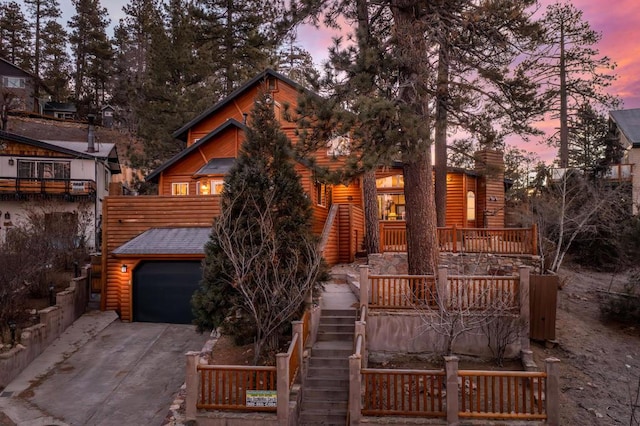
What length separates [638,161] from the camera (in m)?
27.1

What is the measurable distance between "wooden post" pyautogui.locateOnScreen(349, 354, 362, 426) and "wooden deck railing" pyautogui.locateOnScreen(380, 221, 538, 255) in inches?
291

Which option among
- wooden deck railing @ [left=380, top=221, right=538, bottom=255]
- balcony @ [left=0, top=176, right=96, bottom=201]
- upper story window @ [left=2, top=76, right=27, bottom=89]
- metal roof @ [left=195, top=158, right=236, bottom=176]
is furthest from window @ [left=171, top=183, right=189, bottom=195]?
upper story window @ [left=2, top=76, right=27, bottom=89]

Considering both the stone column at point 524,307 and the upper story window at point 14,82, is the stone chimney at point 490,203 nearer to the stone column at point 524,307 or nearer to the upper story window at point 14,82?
the stone column at point 524,307

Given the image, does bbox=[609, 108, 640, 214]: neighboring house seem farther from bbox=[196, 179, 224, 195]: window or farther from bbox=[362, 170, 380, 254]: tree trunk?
bbox=[196, 179, 224, 195]: window

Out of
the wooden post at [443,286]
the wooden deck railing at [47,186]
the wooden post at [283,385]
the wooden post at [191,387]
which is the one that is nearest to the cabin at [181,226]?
the wooden post at [443,286]

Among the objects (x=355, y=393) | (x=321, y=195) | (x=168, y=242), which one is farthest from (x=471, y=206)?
(x=355, y=393)

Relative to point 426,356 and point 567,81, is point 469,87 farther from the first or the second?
point 567,81

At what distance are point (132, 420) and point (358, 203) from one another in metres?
13.8

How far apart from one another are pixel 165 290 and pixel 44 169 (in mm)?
16582

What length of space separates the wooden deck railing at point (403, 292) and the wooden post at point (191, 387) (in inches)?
162

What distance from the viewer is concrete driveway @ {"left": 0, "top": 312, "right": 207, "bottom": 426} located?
7.90 metres

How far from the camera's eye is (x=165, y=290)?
13.4m

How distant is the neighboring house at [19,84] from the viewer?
41.1m

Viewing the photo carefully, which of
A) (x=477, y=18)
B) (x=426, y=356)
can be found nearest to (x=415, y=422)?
(x=426, y=356)
